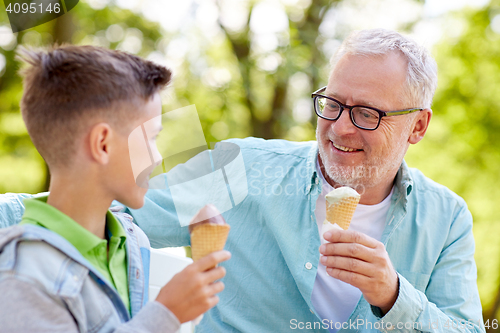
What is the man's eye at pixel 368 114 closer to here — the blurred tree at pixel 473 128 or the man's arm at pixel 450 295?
the man's arm at pixel 450 295

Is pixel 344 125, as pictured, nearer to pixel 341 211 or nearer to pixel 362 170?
pixel 362 170

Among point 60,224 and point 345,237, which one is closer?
point 60,224

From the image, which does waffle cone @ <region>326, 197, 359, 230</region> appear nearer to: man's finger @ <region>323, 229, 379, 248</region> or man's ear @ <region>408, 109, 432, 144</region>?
man's finger @ <region>323, 229, 379, 248</region>

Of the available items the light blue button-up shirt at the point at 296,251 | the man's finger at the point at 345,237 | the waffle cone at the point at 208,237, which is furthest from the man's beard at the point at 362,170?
the waffle cone at the point at 208,237

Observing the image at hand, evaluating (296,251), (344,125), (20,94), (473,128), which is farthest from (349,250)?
(473,128)

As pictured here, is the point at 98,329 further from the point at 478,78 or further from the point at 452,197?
the point at 478,78

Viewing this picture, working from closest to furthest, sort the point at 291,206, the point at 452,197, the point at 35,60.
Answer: the point at 35,60
the point at 291,206
the point at 452,197

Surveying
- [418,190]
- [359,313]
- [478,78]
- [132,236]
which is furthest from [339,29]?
[132,236]

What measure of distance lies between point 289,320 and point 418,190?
3.65 feet

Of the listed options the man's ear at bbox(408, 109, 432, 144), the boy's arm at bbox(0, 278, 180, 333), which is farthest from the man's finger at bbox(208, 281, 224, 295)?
the man's ear at bbox(408, 109, 432, 144)

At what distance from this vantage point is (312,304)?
7.30 ft

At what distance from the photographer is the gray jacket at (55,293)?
1.11 metres

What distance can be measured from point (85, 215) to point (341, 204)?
102 centimetres

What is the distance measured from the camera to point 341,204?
1855 mm
